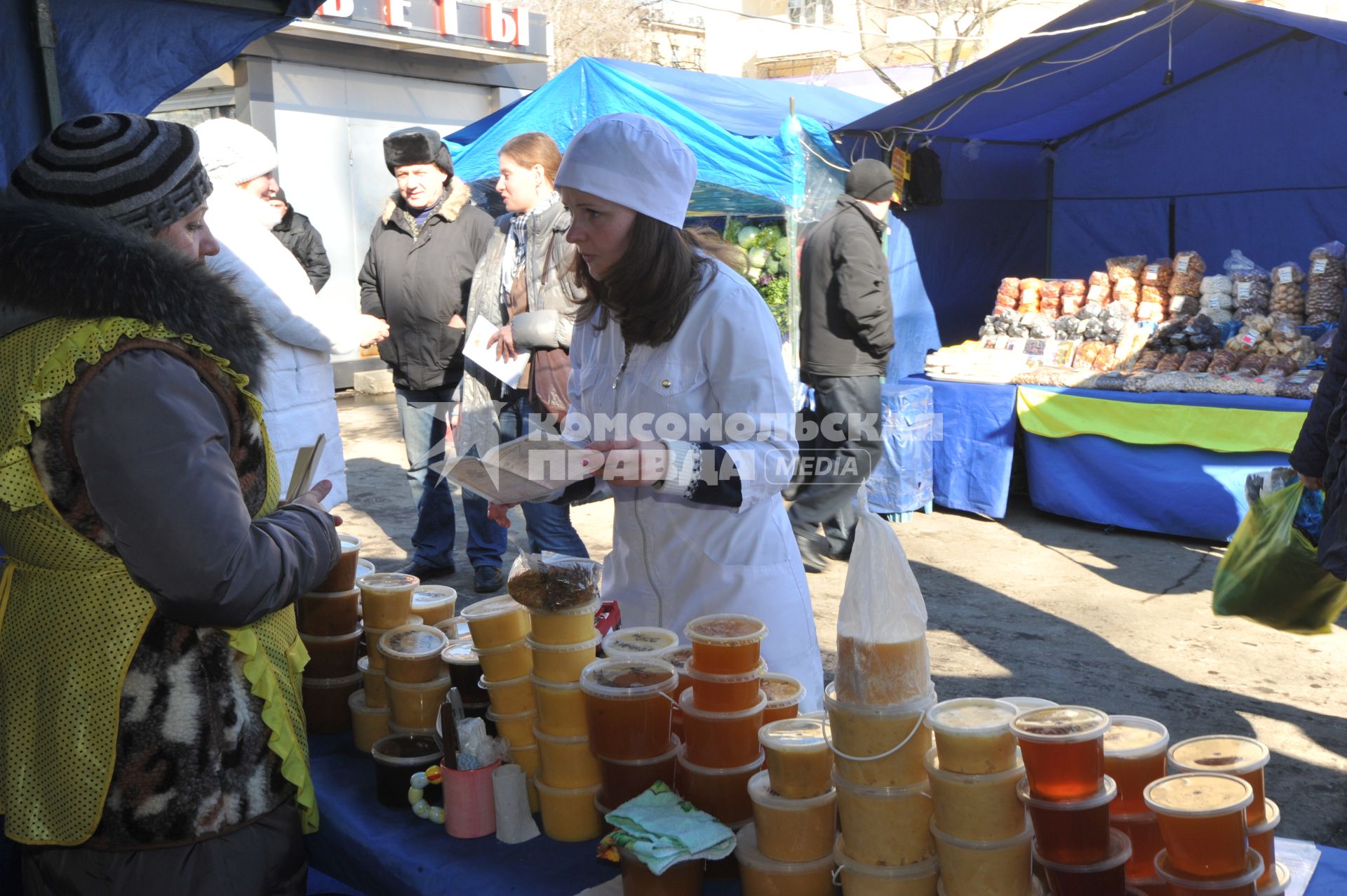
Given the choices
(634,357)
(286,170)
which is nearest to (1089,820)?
(634,357)

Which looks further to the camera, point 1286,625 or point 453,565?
point 453,565

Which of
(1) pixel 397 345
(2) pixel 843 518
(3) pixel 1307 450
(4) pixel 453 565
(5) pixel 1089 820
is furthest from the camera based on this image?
(2) pixel 843 518

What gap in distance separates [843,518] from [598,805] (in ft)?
14.4

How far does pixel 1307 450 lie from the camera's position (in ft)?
10.0

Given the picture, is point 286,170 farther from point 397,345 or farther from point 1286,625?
point 1286,625

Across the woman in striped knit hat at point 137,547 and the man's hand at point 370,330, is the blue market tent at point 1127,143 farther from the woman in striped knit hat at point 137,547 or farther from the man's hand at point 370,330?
the woman in striped knit hat at point 137,547

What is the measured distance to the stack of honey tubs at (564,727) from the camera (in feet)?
5.34

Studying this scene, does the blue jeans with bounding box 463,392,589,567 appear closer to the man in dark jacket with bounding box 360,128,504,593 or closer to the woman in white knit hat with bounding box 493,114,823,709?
the man in dark jacket with bounding box 360,128,504,593

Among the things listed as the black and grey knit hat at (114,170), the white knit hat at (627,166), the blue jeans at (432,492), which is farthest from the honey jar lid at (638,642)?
the blue jeans at (432,492)

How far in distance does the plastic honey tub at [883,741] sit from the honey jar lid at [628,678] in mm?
300

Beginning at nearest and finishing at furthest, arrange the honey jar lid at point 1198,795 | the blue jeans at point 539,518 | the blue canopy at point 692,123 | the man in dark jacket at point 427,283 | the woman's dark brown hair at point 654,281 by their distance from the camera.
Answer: the honey jar lid at point 1198,795, the woman's dark brown hair at point 654,281, the blue jeans at point 539,518, the man in dark jacket at point 427,283, the blue canopy at point 692,123

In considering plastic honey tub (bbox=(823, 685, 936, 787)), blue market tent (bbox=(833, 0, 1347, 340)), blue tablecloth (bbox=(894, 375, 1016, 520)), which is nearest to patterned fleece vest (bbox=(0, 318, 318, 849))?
plastic honey tub (bbox=(823, 685, 936, 787))

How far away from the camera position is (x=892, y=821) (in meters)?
1.32

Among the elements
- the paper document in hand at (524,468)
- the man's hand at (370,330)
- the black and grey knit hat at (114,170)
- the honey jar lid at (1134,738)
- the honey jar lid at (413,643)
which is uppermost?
the black and grey knit hat at (114,170)
